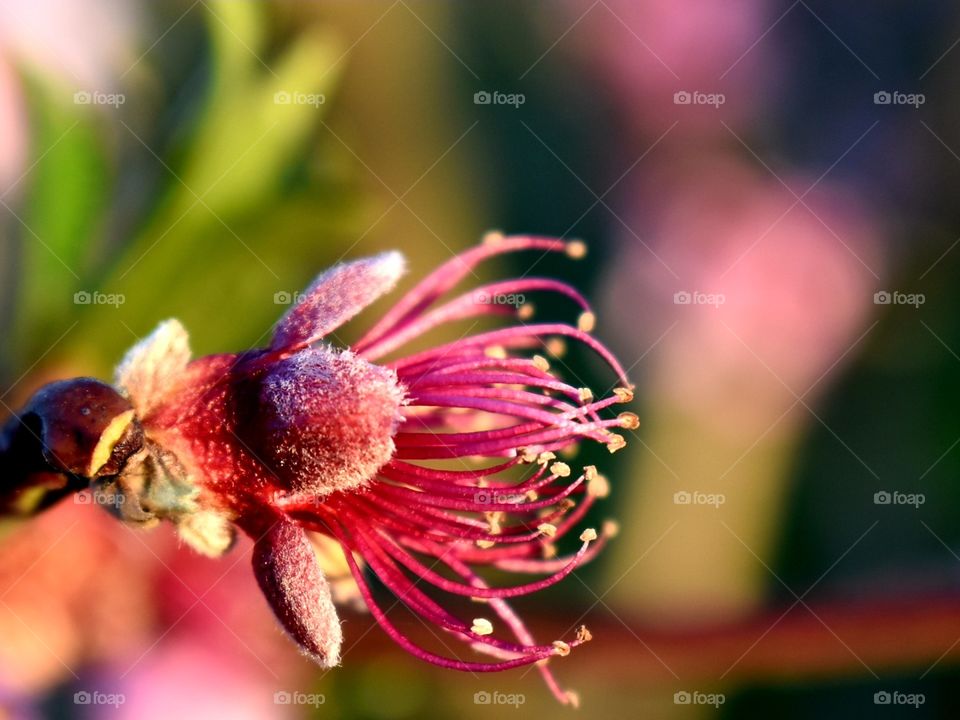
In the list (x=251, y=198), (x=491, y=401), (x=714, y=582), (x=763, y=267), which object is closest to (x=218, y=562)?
(x=251, y=198)

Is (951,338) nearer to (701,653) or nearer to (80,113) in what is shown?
(701,653)

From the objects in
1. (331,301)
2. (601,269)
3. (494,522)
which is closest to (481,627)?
(494,522)

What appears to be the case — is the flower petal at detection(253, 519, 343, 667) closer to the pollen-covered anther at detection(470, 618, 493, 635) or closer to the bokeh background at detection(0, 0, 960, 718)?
the pollen-covered anther at detection(470, 618, 493, 635)

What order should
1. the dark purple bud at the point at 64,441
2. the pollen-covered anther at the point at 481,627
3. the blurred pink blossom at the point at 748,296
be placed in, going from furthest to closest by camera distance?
1. the blurred pink blossom at the point at 748,296
2. the pollen-covered anther at the point at 481,627
3. the dark purple bud at the point at 64,441

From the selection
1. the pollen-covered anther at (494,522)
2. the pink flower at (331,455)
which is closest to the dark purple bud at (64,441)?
the pink flower at (331,455)

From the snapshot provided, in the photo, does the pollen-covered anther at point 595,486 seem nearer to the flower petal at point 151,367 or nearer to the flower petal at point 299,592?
the flower petal at point 299,592

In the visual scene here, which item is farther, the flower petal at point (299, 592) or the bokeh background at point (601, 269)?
the bokeh background at point (601, 269)

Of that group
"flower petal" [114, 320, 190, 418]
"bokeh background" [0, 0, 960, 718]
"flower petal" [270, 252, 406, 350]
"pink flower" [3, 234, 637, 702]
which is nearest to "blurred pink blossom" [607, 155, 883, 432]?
"bokeh background" [0, 0, 960, 718]
